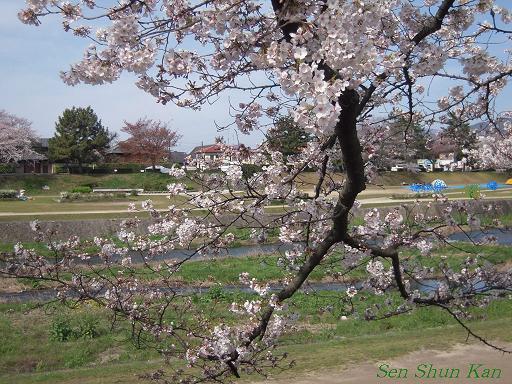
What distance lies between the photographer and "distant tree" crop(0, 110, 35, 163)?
158 feet

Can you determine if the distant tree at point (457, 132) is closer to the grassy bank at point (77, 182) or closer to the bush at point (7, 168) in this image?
the grassy bank at point (77, 182)

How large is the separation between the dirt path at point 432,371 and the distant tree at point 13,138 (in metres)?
47.3

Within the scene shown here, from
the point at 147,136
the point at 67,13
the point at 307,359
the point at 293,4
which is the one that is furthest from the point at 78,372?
the point at 147,136

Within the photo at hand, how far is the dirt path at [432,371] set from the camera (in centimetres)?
559

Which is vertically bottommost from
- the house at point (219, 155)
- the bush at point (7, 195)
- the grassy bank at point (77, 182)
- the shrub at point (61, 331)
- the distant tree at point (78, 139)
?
the shrub at point (61, 331)

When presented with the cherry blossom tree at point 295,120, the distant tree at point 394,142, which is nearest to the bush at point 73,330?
the cherry blossom tree at point 295,120

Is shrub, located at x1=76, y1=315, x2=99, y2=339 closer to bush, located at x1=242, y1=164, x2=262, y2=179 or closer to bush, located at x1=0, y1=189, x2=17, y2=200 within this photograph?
bush, located at x1=242, y1=164, x2=262, y2=179

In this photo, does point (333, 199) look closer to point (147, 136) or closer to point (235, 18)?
point (235, 18)

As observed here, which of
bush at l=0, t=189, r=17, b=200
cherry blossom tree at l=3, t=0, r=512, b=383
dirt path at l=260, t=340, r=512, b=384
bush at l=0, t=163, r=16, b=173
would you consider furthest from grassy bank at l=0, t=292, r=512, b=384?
bush at l=0, t=163, r=16, b=173

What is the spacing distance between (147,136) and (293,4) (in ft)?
182

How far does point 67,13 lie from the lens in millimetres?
3002

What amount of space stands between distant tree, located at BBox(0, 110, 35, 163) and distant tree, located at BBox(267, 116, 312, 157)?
159 ft

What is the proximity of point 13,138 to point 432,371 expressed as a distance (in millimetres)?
49107

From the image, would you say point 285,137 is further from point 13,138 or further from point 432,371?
point 13,138
